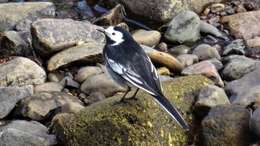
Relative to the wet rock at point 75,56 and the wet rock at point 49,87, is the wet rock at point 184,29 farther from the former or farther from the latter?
the wet rock at point 49,87

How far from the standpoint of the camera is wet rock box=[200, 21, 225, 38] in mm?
10656

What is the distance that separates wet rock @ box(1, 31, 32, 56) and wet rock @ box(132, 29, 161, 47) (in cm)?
160

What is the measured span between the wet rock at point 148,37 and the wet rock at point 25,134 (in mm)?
2699

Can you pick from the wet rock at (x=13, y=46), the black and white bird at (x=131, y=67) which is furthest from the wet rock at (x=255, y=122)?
the wet rock at (x=13, y=46)

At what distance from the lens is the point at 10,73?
29.6 ft

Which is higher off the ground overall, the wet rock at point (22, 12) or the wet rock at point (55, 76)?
the wet rock at point (22, 12)

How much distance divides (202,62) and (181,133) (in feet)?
6.71

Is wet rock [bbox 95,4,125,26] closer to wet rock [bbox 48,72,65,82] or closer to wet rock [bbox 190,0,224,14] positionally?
wet rock [bbox 190,0,224,14]

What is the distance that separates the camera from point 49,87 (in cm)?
898

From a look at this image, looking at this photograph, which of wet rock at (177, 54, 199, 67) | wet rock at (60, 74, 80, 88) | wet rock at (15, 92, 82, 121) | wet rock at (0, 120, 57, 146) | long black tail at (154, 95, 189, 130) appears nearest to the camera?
long black tail at (154, 95, 189, 130)

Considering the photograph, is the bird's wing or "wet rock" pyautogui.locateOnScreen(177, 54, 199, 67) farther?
"wet rock" pyautogui.locateOnScreen(177, 54, 199, 67)

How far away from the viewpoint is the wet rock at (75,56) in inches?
373

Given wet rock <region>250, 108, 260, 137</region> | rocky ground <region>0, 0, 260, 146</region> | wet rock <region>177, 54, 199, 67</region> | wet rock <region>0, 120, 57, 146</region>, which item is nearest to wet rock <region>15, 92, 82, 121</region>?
rocky ground <region>0, 0, 260, 146</region>

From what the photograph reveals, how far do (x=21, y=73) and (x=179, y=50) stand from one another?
8.04 feet
